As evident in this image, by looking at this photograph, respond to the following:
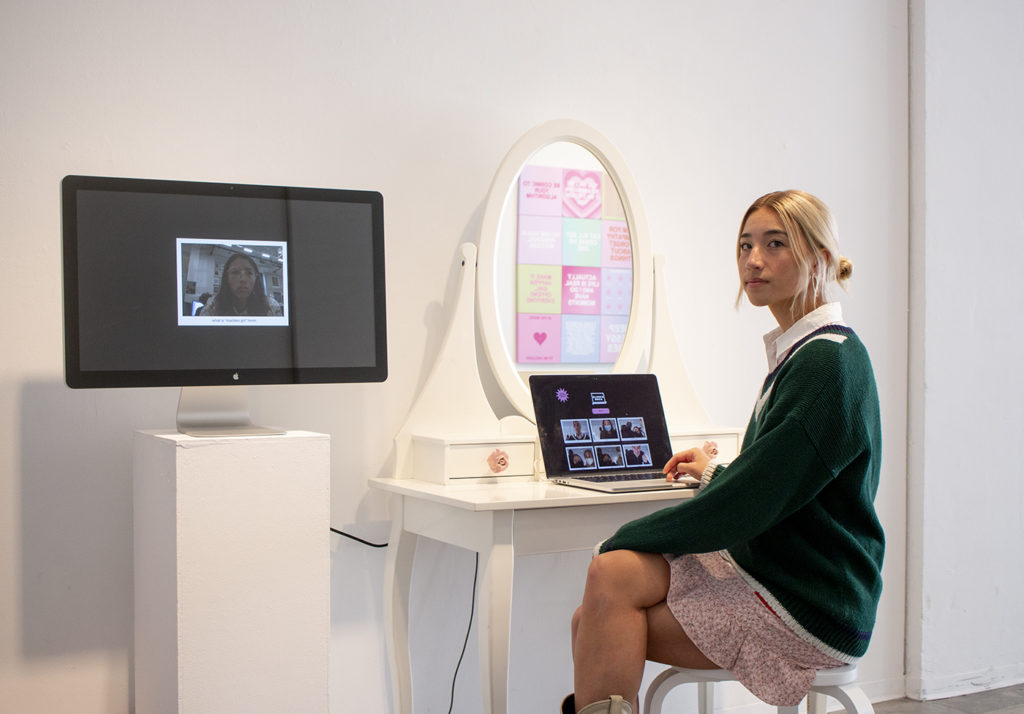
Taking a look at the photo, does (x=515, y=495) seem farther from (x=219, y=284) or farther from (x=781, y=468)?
(x=219, y=284)

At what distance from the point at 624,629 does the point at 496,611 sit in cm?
30

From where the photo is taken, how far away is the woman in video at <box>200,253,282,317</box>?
1628mm

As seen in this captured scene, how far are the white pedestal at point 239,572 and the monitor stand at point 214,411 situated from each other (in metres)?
0.04

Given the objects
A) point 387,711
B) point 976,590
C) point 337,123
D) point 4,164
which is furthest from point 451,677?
point 976,590

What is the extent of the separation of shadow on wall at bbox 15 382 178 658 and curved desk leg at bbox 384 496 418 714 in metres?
0.51

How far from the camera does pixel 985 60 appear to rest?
276 centimetres

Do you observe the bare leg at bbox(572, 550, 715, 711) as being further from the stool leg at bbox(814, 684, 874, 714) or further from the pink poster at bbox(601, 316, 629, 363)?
the pink poster at bbox(601, 316, 629, 363)

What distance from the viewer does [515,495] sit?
1724mm

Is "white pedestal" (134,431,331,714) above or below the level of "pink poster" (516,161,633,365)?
below

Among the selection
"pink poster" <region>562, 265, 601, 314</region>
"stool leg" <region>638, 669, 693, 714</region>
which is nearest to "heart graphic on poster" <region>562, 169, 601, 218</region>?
"pink poster" <region>562, 265, 601, 314</region>

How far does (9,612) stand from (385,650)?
0.75 metres

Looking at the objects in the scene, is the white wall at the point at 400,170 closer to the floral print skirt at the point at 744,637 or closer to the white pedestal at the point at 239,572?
the white pedestal at the point at 239,572

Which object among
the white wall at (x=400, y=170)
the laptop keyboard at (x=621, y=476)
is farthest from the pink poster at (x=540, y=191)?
the laptop keyboard at (x=621, y=476)

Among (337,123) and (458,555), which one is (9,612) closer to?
(458,555)
